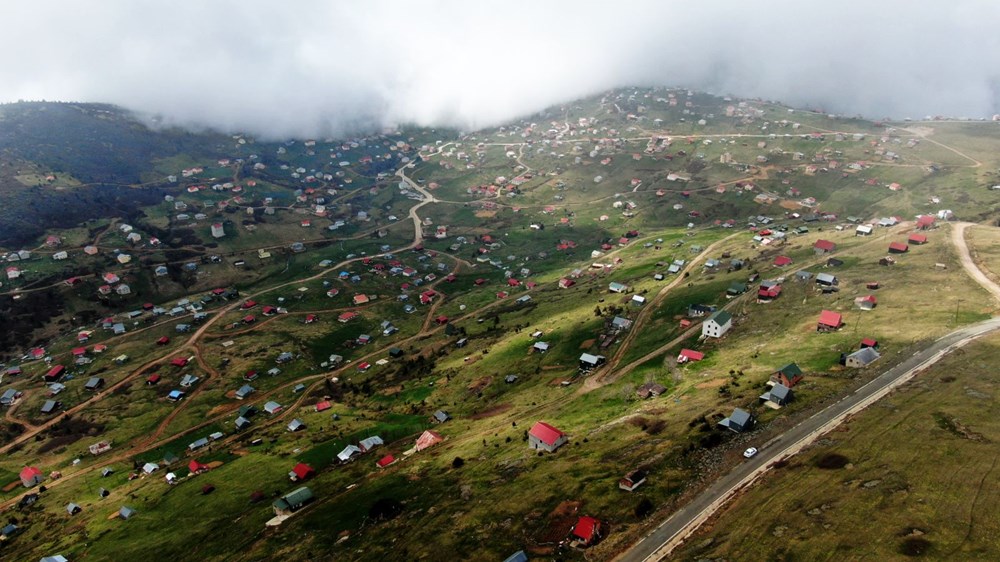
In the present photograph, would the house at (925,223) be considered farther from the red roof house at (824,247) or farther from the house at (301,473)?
the house at (301,473)

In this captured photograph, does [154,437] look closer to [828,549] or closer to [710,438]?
[710,438]

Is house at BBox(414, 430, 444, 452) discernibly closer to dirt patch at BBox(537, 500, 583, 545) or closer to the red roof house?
dirt patch at BBox(537, 500, 583, 545)

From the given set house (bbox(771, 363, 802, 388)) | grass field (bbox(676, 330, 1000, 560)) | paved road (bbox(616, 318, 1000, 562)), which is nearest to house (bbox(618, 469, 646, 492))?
paved road (bbox(616, 318, 1000, 562))

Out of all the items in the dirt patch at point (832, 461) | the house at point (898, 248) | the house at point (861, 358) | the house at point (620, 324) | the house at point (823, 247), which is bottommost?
the house at point (620, 324)

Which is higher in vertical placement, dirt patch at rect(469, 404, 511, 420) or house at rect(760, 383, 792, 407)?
house at rect(760, 383, 792, 407)

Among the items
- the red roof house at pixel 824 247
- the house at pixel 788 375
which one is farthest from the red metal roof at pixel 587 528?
the red roof house at pixel 824 247

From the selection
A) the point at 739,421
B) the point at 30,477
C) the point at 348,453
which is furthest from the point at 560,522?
the point at 30,477
